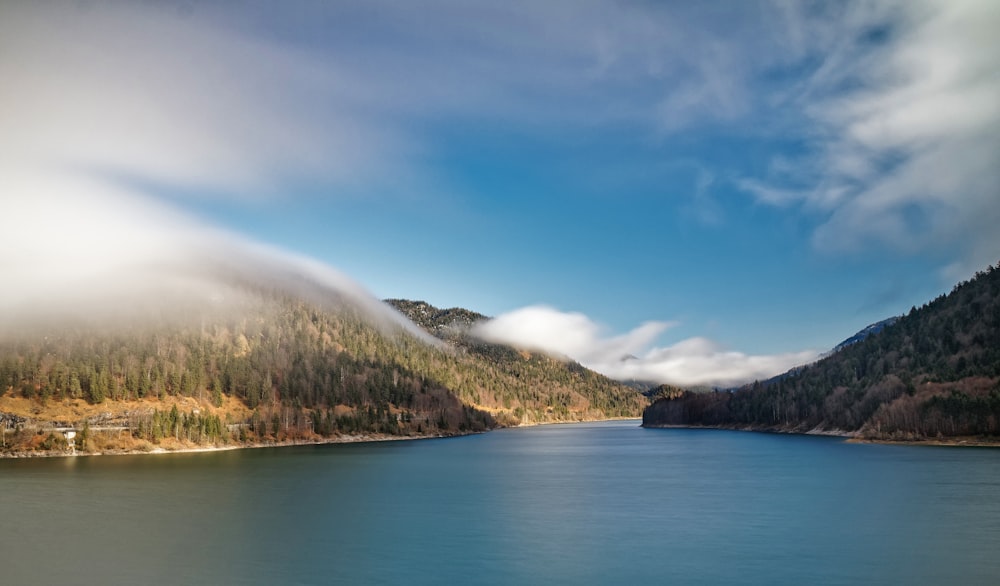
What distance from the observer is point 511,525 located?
197ft

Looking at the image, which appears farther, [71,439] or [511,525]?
[71,439]

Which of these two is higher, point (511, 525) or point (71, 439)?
point (511, 525)

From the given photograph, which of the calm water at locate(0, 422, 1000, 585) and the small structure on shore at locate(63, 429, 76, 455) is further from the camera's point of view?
the small structure on shore at locate(63, 429, 76, 455)

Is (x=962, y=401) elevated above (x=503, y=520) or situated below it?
above

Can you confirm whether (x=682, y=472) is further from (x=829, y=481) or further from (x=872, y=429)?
(x=872, y=429)

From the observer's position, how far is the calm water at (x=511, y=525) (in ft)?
142

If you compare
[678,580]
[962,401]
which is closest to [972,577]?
[678,580]

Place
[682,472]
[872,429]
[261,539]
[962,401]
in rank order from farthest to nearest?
[872,429], [962,401], [682,472], [261,539]

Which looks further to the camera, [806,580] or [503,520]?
[503,520]

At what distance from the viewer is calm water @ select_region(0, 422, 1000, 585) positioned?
1703 inches

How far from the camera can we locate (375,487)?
9000 centimetres

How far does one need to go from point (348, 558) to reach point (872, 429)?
7051 inches

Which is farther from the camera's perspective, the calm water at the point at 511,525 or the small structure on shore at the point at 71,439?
the small structure on shore at the point at 71,439

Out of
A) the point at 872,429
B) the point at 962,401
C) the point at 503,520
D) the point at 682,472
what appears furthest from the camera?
the point at 872,429
